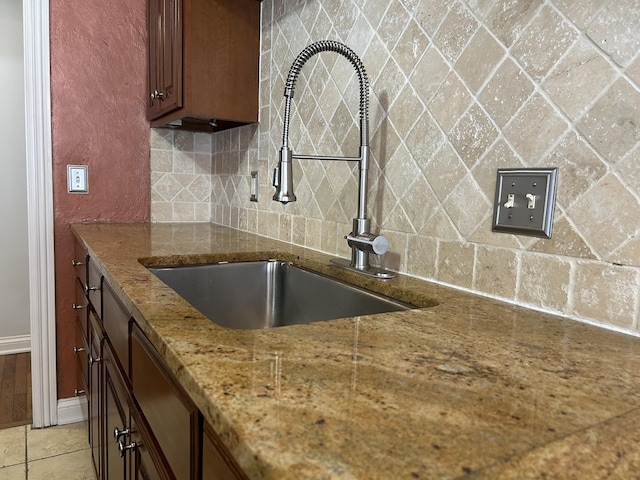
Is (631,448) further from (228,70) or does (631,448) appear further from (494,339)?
(228,70)

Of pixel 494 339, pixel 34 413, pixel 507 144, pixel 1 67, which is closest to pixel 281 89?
pixel 507 144

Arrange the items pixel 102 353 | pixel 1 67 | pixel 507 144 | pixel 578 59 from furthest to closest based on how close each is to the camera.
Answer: pixel 1 67 → pixel 102 353 → pixel 507 144 → pixel 578 59

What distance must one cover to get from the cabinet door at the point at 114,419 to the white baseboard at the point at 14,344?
2.04m

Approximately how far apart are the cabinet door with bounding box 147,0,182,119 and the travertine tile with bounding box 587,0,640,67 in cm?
141

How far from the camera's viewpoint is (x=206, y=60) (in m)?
1.78

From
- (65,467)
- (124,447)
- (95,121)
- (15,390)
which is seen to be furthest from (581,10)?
(15,390)

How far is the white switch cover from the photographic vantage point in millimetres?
2062

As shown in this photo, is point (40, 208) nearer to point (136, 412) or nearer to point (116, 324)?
point (116, 324)

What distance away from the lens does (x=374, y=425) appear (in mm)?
396

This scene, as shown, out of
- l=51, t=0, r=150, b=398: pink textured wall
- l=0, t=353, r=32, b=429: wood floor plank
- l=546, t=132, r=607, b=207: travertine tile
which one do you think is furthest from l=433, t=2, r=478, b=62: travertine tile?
l=0, t=353, r=32, b=429: wood floor plank

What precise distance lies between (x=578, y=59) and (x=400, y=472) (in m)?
0.74

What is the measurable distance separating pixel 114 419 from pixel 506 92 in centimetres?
116

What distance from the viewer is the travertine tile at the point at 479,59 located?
0.92m

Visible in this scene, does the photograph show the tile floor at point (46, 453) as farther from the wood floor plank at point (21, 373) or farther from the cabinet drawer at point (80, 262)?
the cabinet drawer at point (80, 262)
